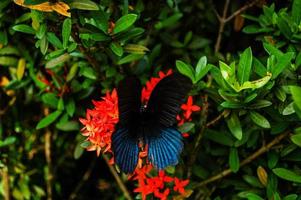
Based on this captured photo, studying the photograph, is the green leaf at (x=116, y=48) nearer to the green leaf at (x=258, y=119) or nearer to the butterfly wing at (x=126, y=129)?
the butterfly wing at (x=126, y=129)

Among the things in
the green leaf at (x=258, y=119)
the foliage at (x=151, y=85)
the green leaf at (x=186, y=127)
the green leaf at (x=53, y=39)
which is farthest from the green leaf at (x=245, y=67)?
the green leaf at (x=53, y=39)

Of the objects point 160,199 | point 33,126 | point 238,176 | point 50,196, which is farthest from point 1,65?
point 238,176

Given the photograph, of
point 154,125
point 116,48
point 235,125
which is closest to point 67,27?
point 116,48

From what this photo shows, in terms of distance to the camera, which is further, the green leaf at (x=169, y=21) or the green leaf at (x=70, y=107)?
the green leaf at (x=169, y=21)

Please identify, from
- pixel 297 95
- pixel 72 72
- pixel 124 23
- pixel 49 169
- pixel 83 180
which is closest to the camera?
pixel 297 95

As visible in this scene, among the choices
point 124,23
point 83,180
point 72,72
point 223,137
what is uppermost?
point 124,23

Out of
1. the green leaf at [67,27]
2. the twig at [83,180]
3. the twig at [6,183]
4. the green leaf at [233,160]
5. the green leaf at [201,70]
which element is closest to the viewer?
the green leaf at [67,27]

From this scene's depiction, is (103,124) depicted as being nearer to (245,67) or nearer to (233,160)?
(245,67)
